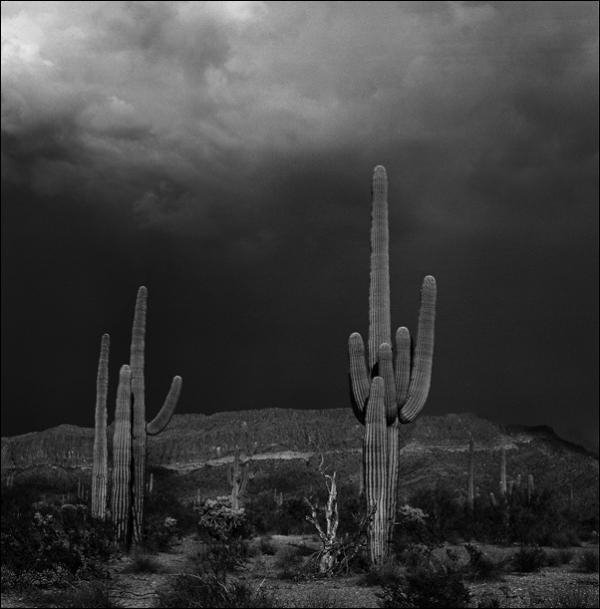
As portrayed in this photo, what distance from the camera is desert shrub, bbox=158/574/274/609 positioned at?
10133 mm

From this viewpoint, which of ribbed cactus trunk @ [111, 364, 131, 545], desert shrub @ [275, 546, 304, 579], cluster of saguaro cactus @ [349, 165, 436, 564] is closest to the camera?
desert shrub @ [275, 546, 304, 579]

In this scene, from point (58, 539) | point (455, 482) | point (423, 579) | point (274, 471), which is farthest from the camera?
point (274, 471)

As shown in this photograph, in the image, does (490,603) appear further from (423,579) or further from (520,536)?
(520,536)

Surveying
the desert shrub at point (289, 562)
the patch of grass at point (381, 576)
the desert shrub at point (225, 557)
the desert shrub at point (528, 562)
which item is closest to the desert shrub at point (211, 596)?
the patch of grass at point (381, 576)

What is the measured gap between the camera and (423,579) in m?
11.4

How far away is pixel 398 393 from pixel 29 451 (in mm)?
57302

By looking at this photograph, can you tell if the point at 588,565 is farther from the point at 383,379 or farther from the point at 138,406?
the point at 138,406

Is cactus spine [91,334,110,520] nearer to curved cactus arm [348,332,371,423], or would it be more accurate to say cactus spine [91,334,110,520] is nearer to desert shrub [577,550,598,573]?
curved cactus arm [348,332,371,423]

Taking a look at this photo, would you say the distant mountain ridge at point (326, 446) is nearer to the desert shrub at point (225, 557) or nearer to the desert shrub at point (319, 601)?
the desert shrub at point (225, 557)

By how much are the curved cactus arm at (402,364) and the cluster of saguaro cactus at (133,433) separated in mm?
8534

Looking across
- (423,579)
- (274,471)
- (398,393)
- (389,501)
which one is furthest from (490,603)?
(274,471)

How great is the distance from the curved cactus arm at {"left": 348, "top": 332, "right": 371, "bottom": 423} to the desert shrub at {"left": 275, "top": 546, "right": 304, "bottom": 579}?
3689mm

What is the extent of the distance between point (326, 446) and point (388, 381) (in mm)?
48816

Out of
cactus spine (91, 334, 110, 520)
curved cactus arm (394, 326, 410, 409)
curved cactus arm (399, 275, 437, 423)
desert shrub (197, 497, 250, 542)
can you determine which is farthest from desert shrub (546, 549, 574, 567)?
cactus spine (91, 334, 110, 520)
